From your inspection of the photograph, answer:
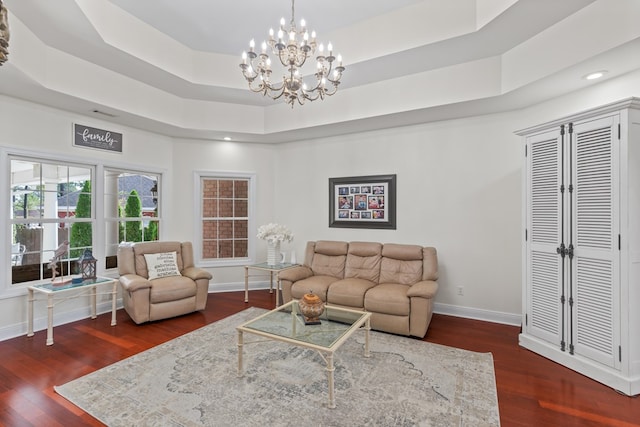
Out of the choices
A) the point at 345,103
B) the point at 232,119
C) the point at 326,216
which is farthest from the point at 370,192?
the point at 232,119

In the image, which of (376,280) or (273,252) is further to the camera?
(273,252)

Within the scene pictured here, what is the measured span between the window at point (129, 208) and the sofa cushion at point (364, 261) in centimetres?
317

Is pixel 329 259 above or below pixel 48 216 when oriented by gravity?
below

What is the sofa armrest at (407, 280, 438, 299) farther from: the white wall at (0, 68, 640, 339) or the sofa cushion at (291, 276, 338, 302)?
the sofa cushion at (291, 276, 338, 302)

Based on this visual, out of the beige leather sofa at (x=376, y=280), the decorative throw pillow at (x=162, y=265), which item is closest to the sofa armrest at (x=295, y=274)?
A: the beige leather sofa at (x=376, y=280)

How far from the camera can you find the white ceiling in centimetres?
263

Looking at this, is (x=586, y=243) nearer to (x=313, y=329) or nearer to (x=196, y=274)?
(x=313, y=329)

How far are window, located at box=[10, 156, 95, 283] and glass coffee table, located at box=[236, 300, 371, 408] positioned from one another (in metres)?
2.72

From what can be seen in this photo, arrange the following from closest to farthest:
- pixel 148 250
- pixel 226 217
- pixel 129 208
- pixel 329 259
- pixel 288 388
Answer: pixel 288 388 → pixel 148 250 → pixel 329 259 → pixel 129 208 → pixel 226 217

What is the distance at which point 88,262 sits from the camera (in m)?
3.78

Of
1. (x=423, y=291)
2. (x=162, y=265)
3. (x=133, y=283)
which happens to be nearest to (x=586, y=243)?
(x=423, y=291)

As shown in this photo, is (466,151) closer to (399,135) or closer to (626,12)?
(399,135)

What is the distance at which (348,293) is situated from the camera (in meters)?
3.70

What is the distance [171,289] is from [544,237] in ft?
14.1
